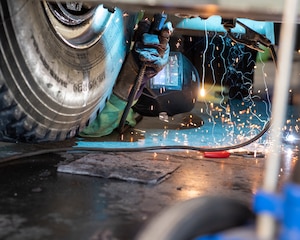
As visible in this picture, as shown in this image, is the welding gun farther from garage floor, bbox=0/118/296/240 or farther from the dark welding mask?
garage floor, bbox=0/118/296/240

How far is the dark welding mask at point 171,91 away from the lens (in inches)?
129

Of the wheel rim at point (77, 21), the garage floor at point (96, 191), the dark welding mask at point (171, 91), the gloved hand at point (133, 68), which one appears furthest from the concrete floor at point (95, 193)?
the dark welding mask at point (171, 91)

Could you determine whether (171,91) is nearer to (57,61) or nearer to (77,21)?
(77,21)

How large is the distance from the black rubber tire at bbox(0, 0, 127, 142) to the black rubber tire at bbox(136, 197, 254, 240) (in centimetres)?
103

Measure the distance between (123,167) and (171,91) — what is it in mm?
1616

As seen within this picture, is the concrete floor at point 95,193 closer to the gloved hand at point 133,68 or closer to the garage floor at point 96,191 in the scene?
the garage floor at point 96,191

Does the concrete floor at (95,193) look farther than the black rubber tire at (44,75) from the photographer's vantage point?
No

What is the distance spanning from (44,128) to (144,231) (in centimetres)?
128

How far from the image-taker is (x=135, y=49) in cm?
265

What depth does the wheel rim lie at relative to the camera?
1992mm

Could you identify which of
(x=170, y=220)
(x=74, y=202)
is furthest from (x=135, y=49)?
(x=170, y=220)

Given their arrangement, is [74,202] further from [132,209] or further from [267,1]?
[267,1]

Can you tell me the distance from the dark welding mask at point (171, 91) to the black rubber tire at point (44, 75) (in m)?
0.81

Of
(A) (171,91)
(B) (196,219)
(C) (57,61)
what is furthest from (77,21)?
(B) (196,219)
